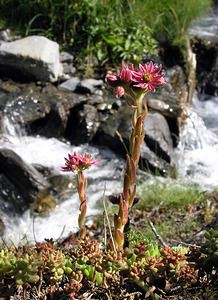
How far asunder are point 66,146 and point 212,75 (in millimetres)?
3417

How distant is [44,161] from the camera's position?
6.59m

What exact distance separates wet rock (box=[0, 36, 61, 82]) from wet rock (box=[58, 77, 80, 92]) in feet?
0.53

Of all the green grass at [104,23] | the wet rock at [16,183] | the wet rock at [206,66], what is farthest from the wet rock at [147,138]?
the wet rock at [206,66]

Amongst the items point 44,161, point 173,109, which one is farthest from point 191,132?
point 44,161

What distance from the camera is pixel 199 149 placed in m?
7.51

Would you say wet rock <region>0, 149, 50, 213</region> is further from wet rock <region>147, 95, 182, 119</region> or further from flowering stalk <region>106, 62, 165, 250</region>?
flowering stalk <region>106, 62, 165, 250</region>

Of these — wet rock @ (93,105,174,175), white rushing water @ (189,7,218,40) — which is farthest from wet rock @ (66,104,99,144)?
white rushing water @ (189,7,218,40)

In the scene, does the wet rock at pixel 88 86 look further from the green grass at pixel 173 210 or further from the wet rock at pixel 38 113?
the green grass at pixel 173 210

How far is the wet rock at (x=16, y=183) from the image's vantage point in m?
5.68

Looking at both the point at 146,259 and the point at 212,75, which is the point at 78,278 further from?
the point at 212,75

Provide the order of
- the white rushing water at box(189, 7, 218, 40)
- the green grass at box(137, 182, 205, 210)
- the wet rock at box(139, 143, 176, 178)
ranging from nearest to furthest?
the green grass at box(137, 182, 205, 210), the wet rock at box(139, 143, 176, 178), the white rushing water at box(189, 7, 218, 40)

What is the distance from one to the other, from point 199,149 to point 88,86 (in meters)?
1.64

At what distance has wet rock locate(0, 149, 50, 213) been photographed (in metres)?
5.68

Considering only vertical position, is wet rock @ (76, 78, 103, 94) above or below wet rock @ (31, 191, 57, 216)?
above
